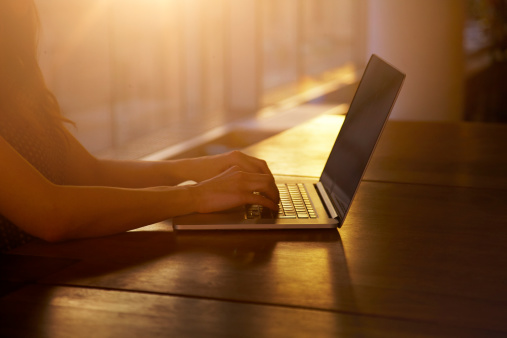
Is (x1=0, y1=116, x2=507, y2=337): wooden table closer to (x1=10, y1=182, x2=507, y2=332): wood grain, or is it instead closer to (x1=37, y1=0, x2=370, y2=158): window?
(x1=10, y1=182, x2=507, y2=332): wood grain

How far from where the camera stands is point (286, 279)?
938 millimetres

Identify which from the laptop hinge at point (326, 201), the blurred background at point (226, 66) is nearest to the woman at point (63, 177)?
the laptop hinge at point (326, 201)

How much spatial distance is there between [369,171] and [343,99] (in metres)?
9.24

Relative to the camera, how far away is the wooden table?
2.58 ft

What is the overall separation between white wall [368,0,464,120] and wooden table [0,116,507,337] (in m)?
3.92

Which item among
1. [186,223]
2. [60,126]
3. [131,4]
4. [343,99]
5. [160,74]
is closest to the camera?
[186,223]

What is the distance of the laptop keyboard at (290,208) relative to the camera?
Result: 4.02 ft

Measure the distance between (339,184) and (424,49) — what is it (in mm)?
4104

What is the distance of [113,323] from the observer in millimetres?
786

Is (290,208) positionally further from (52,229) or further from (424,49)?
(424,49)

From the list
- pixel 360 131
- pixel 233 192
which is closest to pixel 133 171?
pixel 233 192

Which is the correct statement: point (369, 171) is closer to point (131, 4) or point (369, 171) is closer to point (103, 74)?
point (103, 74)

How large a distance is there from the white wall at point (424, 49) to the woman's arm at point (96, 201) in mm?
4181

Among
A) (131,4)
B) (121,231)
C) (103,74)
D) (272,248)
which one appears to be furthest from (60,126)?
(131,4)
